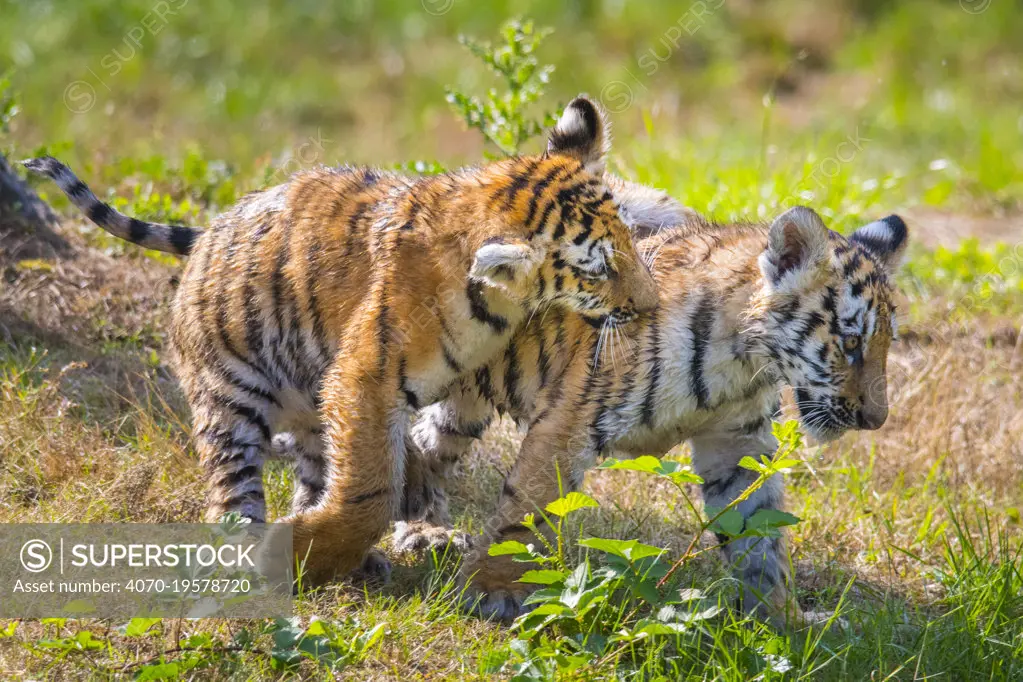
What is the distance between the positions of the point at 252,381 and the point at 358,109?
23.0 feet

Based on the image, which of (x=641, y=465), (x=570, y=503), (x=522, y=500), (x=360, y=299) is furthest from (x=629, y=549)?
(x=360, y=299)

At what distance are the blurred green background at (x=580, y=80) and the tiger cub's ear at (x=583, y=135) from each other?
3.14 m

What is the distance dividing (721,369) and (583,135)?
99cm

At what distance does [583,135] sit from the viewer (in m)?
4.36

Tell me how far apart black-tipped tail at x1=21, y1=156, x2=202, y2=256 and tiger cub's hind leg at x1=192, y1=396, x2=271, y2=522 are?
2.10ft

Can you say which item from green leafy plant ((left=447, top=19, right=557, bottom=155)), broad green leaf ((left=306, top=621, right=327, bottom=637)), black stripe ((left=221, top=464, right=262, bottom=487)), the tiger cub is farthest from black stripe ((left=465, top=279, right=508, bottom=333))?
green leafy plant ((left=447, top=19, right=557, bottom=155))

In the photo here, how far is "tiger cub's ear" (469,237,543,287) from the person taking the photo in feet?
12.4

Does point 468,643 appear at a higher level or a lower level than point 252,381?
lower

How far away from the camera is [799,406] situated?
3932mm

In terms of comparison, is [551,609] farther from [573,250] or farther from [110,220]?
[110,220]

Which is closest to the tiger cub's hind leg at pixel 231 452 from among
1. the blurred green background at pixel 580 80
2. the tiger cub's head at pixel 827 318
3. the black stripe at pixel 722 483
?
the black stripe at pixel 722 483

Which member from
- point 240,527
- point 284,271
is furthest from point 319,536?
point 284,271

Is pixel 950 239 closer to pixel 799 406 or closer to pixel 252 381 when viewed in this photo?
pixel 799 406

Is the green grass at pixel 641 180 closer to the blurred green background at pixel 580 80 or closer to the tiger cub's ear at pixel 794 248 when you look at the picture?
the blurred green background at pixel 580 80
